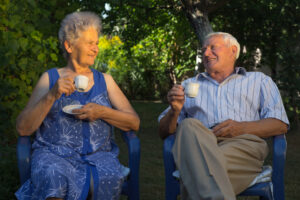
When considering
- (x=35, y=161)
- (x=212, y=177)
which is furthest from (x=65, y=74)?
(x=212, y=177)

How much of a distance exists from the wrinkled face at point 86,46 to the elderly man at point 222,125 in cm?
62

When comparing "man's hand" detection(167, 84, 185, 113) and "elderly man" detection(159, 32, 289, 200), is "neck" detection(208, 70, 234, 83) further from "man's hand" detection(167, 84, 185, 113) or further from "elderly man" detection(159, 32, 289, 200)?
"man's hand" detection(167, 84, 185, 113)

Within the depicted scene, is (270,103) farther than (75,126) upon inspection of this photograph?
Yes

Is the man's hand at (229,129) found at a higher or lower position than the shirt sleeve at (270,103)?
lower

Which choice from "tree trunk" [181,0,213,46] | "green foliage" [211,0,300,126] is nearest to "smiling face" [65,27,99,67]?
"tree trunk" [181,0,213,46]

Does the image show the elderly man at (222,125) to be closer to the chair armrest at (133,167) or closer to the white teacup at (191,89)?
the white teacup at (191,89)

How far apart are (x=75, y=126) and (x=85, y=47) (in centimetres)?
55

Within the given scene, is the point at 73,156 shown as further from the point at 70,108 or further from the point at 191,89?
the point at 191,89

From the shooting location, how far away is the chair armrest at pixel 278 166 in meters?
2.97

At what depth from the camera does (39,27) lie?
462cm

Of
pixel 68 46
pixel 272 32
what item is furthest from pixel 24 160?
pixel 272 32

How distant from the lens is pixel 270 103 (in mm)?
3328

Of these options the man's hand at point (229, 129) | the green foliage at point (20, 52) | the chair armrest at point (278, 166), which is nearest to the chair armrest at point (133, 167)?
the man's hand at point (229, 129)

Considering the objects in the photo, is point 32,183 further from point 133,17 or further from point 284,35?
point 133,17
